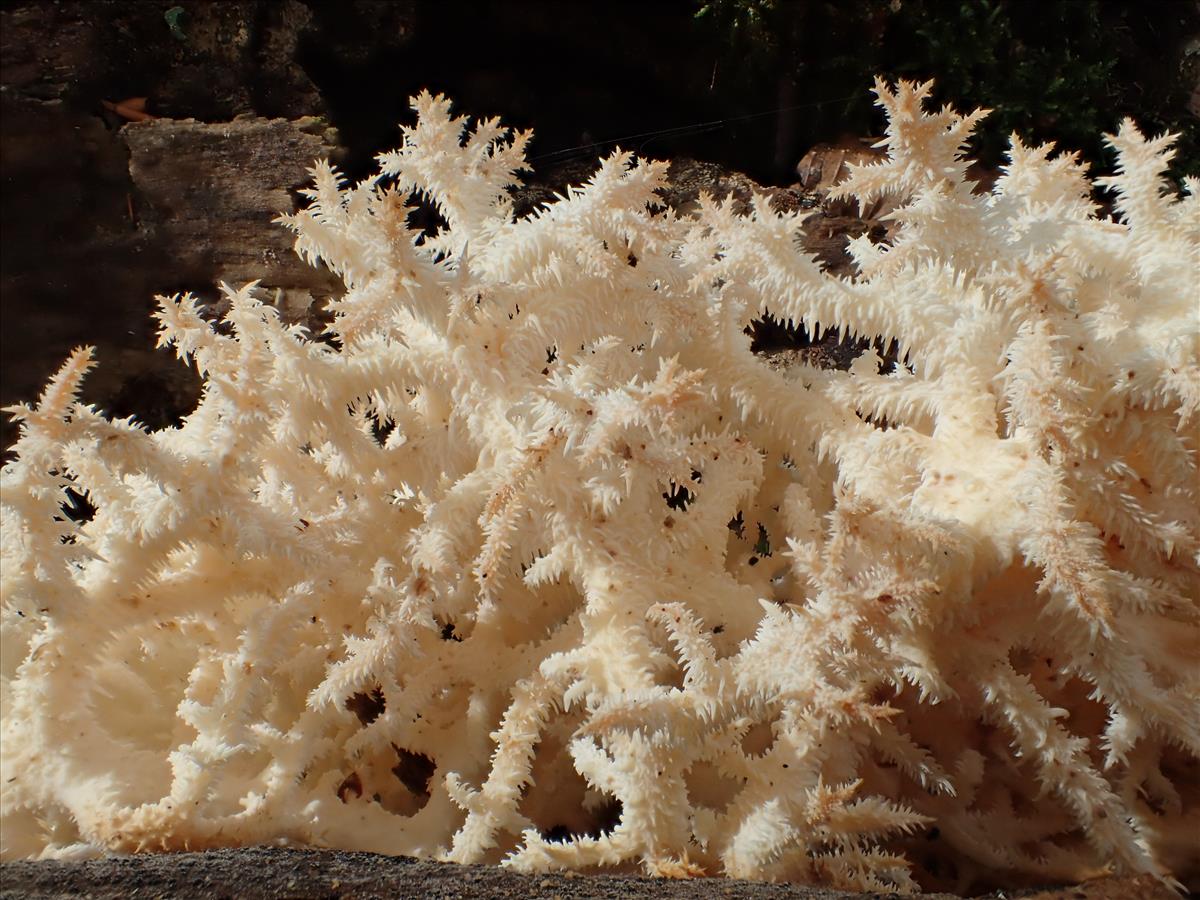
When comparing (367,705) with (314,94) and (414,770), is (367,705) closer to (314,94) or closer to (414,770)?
(414,770)

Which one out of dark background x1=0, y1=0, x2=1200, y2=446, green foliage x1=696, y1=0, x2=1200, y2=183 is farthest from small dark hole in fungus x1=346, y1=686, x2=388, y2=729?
green foliage x1=696, y1=0, x2=1200, y2=183

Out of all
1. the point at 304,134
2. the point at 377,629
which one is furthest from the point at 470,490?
the point at 304,134

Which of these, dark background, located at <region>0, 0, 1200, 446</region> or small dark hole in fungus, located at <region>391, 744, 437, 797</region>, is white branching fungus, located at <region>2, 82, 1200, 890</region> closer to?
small dark hole in fungus, located at <region>391, 744, 437, 797</region>

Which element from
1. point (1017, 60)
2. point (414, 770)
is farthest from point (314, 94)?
point (1017, 60)

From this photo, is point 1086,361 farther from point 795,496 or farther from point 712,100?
point 712,100

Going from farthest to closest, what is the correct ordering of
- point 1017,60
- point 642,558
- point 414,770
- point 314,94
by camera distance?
point 1017,60 < point 314,94 < point 414,770 < point 642,558

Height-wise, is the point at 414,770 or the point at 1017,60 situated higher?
the point at 1017,60
